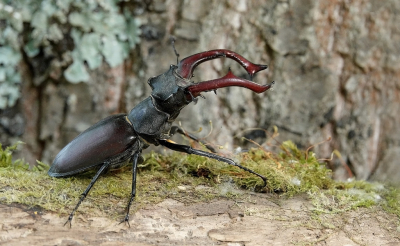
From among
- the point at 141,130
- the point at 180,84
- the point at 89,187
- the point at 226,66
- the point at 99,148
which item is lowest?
the point at 89,187

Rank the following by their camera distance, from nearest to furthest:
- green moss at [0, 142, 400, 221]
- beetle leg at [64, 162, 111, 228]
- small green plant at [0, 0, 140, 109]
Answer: beetle leg at [64, 162, 111, 228], green moss at [0, 142, 400, 221], small green plant at [0, 0, 140, 109]

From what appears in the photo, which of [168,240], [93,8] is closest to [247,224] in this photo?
[168,240]

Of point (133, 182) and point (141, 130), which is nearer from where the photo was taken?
point (133, 182)

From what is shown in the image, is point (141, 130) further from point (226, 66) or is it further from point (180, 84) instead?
point (226, 66)

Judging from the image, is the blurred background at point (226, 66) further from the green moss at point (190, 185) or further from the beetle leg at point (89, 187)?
the beetle leg at point (89, 187)

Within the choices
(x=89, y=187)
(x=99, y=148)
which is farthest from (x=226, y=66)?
(x=89, y=187)

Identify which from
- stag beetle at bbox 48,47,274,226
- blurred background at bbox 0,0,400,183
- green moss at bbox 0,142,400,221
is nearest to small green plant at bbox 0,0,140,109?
blurred background at bbox 0,0,400,183

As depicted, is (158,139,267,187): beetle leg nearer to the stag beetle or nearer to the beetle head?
the stag beetle
